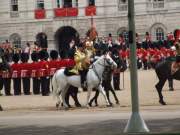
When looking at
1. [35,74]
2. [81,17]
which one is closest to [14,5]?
[81,17]

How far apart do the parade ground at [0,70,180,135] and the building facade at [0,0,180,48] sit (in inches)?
1086

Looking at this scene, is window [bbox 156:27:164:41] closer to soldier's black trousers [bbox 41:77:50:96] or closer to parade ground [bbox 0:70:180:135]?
parade ground [bbox 0:70:180:135]

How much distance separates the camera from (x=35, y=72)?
104 feet

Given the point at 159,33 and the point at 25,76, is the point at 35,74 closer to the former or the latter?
the point at 25,76

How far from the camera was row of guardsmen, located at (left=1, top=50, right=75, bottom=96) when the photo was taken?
31.3 m

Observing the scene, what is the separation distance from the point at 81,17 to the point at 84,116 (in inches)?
1573

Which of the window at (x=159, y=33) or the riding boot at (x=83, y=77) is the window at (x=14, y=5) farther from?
the riding boot at (x=83, y=77)

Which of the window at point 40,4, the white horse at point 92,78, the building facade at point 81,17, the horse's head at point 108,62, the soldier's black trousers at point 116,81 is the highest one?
the window at point 40,4

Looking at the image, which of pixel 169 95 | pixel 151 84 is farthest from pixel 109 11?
pixel 169 95

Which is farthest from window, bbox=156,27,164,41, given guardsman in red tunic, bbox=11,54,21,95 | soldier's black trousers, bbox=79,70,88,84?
soldier's black trousers, bbox=79,70,88,84

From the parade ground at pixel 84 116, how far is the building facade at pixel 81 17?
90.5 feet

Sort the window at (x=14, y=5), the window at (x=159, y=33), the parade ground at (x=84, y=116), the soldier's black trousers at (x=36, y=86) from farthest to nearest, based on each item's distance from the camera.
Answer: the window at (x=14, y=5), the window at (x=159, y=33), the soldier's black trousers at (x=36, y=86), the parade ground at (x=84, y=116)

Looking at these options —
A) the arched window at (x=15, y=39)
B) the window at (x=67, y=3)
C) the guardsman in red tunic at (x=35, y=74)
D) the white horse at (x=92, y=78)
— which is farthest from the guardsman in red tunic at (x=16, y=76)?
the arched window at (x=15, y=39)

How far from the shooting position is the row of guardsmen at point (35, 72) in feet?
103
